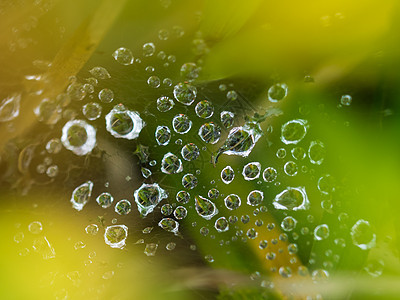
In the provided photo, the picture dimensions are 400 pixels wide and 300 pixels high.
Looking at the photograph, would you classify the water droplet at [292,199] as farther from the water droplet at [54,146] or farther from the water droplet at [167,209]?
the water droplet at [54,146]

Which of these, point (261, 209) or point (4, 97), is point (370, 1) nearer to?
point (261, 209)

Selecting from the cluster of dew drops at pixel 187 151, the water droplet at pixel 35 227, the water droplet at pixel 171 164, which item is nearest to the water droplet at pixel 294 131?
the cluster of dew drops at pixel 187 151

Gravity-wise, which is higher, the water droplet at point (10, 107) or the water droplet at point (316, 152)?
the water droplet at point (316, 152)

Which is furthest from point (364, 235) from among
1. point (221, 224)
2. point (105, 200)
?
point (105, 200)

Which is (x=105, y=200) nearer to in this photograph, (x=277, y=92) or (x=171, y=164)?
(x=171, y=164)

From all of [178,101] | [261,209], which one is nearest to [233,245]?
[261,209]

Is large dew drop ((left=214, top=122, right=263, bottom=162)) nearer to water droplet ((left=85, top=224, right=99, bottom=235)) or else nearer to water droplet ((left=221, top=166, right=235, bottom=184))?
water droplet ((left=221, top=166, right=235, bottom=184))

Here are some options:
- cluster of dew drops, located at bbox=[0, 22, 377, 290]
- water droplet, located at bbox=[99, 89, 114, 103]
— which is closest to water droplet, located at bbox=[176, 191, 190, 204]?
cluster of dew drops, located at bbox=[0, 22, 377, 290]
